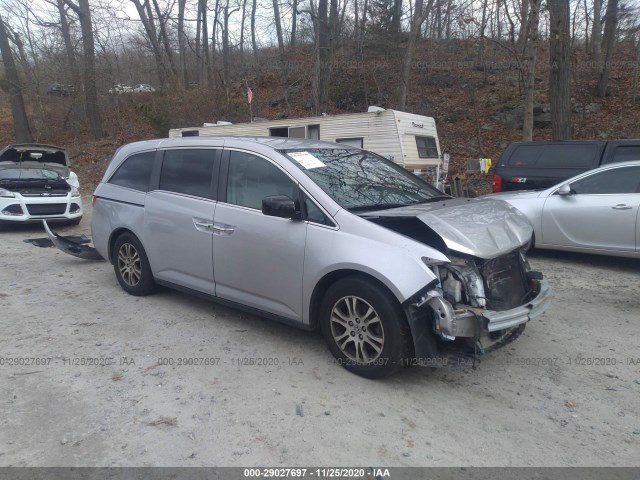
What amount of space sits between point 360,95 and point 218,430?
2100 cm

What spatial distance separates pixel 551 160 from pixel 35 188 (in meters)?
10.6

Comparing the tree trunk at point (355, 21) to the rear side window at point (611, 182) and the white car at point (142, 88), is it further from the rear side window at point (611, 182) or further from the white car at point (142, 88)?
the rear side window at point (611, 182)

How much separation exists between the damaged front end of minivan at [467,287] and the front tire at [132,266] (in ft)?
9.84

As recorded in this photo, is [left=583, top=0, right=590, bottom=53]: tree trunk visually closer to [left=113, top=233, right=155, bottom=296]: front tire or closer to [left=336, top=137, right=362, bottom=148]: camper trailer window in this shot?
[left=336, top=137, right=362, bottom=148]: camper trailer window

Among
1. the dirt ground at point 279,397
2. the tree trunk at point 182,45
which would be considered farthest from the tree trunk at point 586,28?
the dirt ground at point 279,397

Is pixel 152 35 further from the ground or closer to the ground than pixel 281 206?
further from the ground

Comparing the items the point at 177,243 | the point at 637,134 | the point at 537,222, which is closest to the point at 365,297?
the point at 177,243

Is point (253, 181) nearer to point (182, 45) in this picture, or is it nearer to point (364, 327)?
point (364, 327)

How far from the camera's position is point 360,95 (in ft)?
74.5

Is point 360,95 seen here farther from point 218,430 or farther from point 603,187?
point 218,430

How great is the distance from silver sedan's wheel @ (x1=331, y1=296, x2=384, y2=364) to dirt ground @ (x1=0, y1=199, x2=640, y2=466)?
0.21m

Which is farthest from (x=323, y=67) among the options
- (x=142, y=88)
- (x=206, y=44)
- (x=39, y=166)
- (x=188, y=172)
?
(x=188, y=172)

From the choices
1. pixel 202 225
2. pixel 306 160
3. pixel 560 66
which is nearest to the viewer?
pixel 306 160

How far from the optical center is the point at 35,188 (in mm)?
11078
